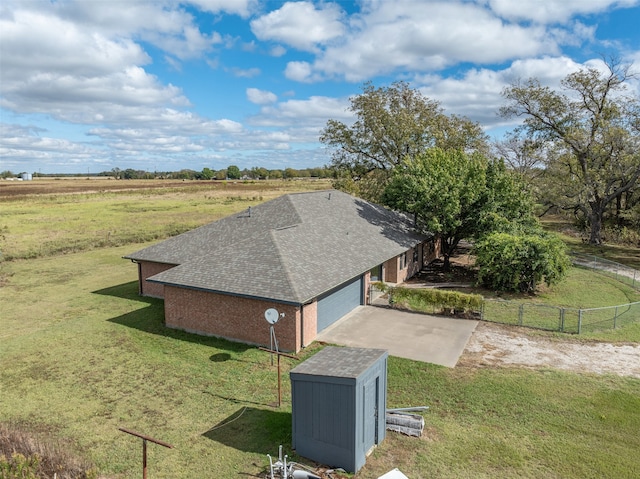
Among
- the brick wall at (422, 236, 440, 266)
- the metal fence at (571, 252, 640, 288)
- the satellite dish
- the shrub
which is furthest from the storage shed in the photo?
the metal fence at (571, 252, 640, 288)

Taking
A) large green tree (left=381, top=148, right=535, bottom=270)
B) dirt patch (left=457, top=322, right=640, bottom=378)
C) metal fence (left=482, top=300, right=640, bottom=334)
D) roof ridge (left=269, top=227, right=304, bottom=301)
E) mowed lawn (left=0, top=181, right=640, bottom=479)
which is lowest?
mowed lawn (left=0, top=181, right=640, bottom=479)

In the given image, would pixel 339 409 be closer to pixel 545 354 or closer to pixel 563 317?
pixel 545 354

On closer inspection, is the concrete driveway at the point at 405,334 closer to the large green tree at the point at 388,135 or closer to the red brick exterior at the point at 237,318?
the red brick exterior at the point at 237,318

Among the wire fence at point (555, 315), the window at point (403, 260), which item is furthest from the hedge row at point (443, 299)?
the window at point (403, 260)

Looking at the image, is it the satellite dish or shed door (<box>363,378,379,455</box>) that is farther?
the satellite dish

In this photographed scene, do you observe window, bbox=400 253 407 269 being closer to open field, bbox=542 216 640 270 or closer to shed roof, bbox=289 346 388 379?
shed roof, bbox=289 346 388 379
